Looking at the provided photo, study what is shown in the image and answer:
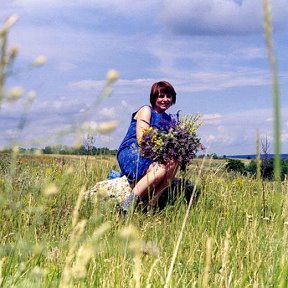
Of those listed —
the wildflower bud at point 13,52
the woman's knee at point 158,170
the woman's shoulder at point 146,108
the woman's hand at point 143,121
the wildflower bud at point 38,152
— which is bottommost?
the woman's knee at point 158,170

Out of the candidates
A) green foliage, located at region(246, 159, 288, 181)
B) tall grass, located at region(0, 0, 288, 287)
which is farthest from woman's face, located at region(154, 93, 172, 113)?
green foliage, located at region(246, 159, 288, 181)

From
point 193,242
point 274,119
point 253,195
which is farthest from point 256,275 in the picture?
point 253,195

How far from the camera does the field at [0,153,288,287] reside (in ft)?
5.32

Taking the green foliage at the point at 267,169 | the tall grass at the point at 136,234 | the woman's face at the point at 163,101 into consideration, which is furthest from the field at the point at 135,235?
the woman's face at the point at 163,101

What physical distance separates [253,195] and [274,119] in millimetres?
5452

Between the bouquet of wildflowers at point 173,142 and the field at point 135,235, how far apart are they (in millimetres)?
394

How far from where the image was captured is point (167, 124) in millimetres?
6441

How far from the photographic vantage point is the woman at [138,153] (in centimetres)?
604

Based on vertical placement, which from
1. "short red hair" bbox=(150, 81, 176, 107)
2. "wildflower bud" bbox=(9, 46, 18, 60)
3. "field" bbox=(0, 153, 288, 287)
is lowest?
"field" bbox=(0, 153, 288, 287)

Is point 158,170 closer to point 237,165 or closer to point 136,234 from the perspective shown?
point 237,165

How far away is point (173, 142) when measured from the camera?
621 cm

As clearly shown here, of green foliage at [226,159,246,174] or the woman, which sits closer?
the woman

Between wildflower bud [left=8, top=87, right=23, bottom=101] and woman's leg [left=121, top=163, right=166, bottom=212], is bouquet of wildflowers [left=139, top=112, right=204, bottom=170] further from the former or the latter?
wildflower bud [left=8, top=87, right=23, bottom=101]

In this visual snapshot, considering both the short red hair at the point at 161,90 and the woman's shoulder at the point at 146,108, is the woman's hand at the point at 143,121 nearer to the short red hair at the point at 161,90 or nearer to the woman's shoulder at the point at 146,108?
the woman's shoulder at the point at 146,108
